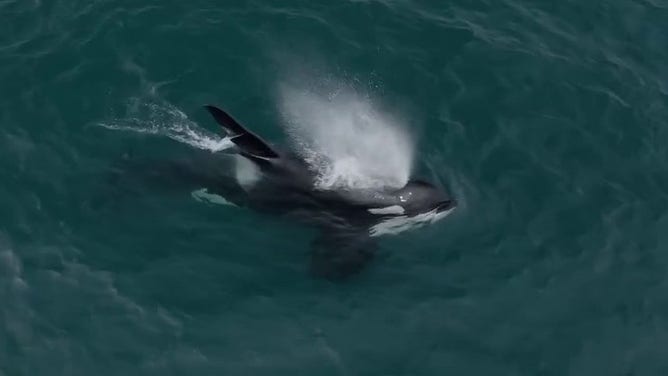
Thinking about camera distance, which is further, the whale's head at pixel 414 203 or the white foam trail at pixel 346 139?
the white foam trail at pixel 346 139

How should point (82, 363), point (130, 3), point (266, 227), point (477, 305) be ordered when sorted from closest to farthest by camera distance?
point (82, 363)
point (477, 305)
point (266, 227)
point (130, 3)

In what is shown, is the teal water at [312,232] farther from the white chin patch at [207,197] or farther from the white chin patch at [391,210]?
the white chin patch at [391,210]

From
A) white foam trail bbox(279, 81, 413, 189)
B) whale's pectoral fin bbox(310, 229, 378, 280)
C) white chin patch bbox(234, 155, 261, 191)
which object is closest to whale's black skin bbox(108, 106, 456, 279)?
whale's pectoral fin bbox(310, 229, 378, 280)

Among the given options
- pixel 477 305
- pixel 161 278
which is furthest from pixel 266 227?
pixel 477 305

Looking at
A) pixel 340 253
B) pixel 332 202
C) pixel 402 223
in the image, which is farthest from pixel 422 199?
pixel 340 253

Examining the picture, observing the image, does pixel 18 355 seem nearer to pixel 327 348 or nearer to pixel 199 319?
pixel 199 319

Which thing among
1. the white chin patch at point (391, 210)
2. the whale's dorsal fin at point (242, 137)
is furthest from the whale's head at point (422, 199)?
the whale's dorsal fin at point (242, 137)

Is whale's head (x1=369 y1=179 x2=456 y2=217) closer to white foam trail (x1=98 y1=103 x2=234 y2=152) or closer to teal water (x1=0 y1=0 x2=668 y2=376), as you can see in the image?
teal water (x1=0 y1=0 x2=668 y2=376)
